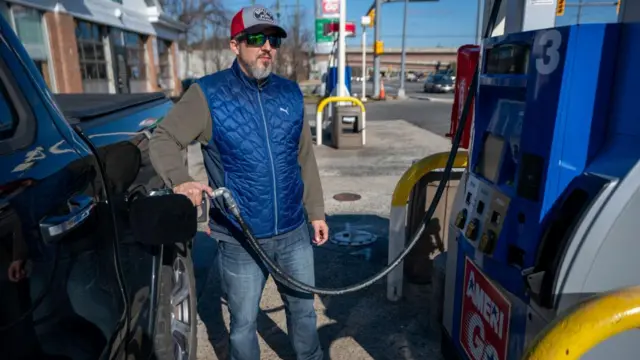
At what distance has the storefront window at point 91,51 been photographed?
12.1 meters

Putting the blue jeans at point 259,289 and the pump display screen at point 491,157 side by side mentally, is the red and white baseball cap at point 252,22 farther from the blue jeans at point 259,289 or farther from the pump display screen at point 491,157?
the pump display screen at point 491,157

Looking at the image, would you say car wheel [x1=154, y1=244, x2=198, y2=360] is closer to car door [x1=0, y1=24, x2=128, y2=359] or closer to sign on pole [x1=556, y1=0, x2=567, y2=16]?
car door [x1=0, y1=24, x2=128, y2=359]

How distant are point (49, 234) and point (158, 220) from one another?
0.40m

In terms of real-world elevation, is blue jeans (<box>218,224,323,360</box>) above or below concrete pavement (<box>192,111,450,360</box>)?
above

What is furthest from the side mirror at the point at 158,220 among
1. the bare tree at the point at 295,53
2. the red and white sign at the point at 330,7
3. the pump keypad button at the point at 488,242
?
the bare tree at the point at 295,53

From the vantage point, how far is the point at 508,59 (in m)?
1.97

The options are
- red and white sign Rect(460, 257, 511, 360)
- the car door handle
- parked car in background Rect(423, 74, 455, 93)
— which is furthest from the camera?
parked car in background Rect(423, 74, 455, 93)

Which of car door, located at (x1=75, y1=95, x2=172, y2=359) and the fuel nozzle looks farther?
the fuel nozzle

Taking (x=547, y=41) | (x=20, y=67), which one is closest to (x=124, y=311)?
(x=20, y=67)

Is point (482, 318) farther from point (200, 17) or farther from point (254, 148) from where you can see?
point (200, 17)

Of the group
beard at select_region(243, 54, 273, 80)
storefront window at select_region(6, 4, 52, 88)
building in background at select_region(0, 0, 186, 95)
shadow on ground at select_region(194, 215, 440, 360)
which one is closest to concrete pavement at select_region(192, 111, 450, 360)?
shadow on ground at select_region(194, 215, 440, 360)

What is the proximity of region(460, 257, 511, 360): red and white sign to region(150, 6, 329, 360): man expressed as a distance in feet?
2.53

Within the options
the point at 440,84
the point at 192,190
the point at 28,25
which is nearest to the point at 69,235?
the point at 192,190

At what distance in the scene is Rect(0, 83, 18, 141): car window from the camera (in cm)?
139
